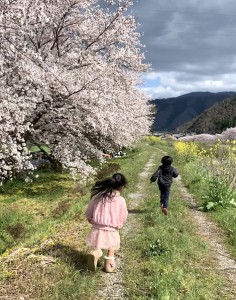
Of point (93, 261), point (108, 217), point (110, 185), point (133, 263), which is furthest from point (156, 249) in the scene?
point (110, 185)

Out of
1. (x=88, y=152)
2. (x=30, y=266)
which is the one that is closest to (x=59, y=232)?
(x=30, y=266)

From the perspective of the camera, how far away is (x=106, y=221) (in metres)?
6.98

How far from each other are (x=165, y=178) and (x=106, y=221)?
514 cm

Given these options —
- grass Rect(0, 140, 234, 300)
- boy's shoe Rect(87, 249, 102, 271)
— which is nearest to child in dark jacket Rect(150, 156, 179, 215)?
grass Rect(0, 140, 234, 300)

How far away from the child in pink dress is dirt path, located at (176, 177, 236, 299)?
2078 mm

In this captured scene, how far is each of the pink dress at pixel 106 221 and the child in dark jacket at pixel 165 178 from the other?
4.51 m

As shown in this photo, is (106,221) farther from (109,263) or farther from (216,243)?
(216,243)

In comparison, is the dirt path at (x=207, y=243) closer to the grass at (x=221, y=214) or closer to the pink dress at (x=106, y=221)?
the grass at (x=221, y=214)

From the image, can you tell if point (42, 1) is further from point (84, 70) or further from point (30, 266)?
point (30, 266)

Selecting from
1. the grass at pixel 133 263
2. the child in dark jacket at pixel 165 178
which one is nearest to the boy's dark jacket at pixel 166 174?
the child in dark jacket at pixel 165 178

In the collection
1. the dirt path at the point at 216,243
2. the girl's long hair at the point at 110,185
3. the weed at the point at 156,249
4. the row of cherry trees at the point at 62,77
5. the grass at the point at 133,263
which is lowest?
the dirt path at the point at 216,243

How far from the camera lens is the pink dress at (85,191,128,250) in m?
6.94

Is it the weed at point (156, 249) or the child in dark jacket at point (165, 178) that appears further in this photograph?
the child in dark jacket at point (165, 178)

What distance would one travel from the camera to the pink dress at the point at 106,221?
22.8 ft
